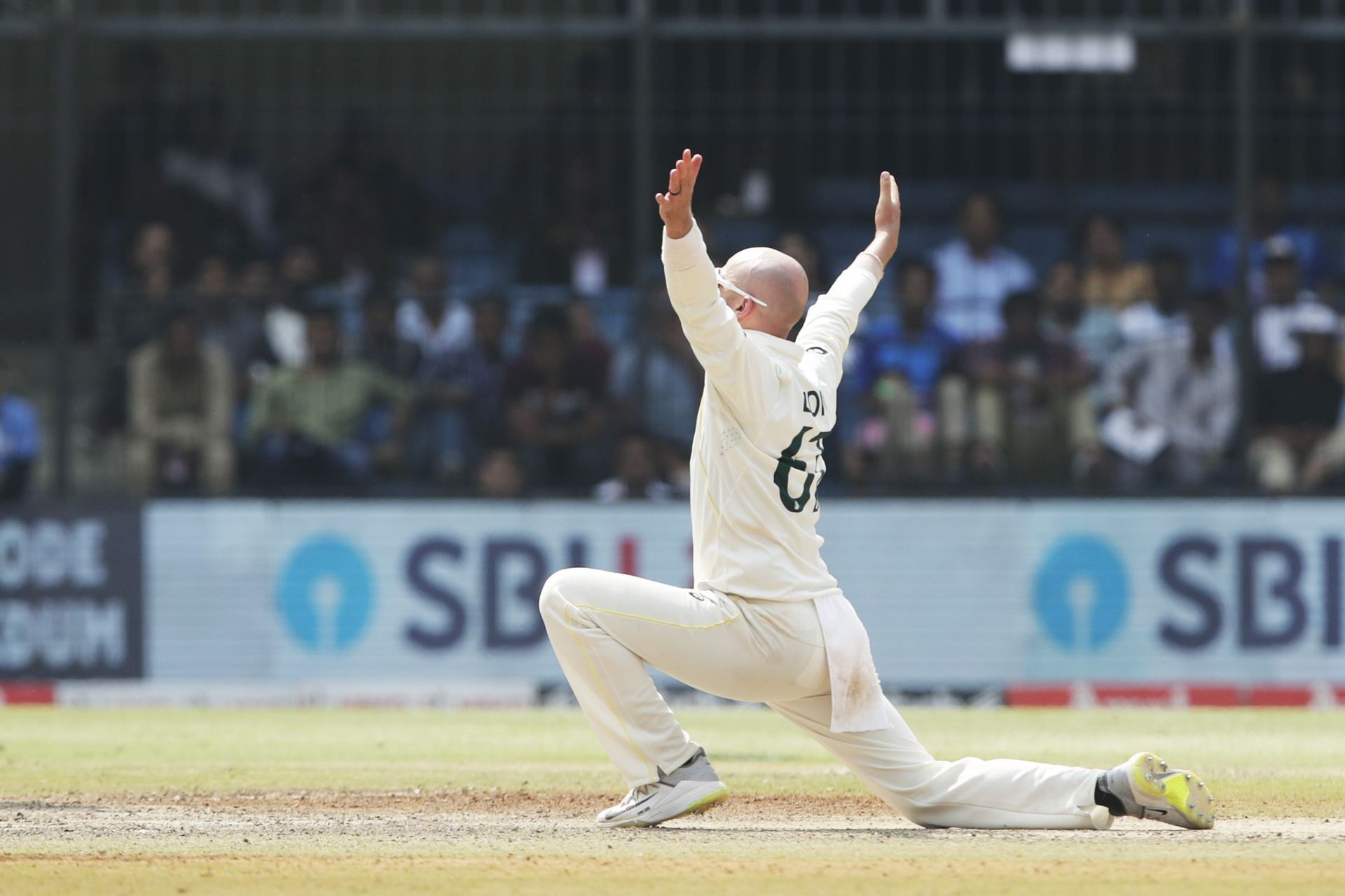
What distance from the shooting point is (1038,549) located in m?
13.9

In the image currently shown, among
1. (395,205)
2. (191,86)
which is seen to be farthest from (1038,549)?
(191,86)

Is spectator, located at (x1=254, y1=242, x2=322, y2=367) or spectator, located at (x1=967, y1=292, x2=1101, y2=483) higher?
spectator, located at (x1=254, y1=242, x2=322, y2=367)

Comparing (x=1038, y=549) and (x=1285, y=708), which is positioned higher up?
(x=1038, y=549)

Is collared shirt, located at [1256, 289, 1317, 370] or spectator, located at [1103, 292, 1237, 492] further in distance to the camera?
collared shirt, located at [1256, 289, 1317, 370]

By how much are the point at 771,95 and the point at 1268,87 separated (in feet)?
Result: 12.9

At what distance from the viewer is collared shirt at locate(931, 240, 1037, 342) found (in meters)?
14.2

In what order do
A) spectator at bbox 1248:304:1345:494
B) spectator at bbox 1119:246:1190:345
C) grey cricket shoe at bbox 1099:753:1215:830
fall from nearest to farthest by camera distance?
grey cricket shoe at bbox 1099:753:1215:830 → spectator at bbox 1119:246:1190:345 → spectator at bbox 1248:304:1345:494

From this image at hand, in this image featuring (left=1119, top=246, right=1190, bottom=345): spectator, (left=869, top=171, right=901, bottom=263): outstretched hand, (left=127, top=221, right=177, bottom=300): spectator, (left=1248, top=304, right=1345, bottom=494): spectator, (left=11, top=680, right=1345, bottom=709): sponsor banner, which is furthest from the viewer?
(left=127, top=221, right=177, bottom=300): spectator

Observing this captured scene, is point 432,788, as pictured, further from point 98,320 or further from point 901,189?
point 901,189

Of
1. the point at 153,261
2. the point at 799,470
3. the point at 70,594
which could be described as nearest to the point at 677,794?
the point at 799,470

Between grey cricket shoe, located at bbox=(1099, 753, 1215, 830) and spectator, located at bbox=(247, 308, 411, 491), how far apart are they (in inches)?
333

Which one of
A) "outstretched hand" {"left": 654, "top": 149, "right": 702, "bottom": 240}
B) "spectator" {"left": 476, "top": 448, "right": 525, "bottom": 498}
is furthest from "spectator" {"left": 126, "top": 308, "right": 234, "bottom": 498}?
"outstretched hand" {"left": 654, "top": 149, "right": 702, "bottom": 240}

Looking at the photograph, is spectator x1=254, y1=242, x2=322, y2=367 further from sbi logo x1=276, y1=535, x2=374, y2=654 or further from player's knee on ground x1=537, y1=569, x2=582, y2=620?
player's knee on ground x1=537, y1=569, x2=582, y2=620

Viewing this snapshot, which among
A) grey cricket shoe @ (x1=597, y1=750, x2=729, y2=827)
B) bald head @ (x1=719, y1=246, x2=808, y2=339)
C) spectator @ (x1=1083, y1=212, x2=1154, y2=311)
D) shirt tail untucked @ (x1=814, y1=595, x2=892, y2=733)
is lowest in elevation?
grey cricket shoe @ (x1=597, y1=750, x2=729, y2=827)
